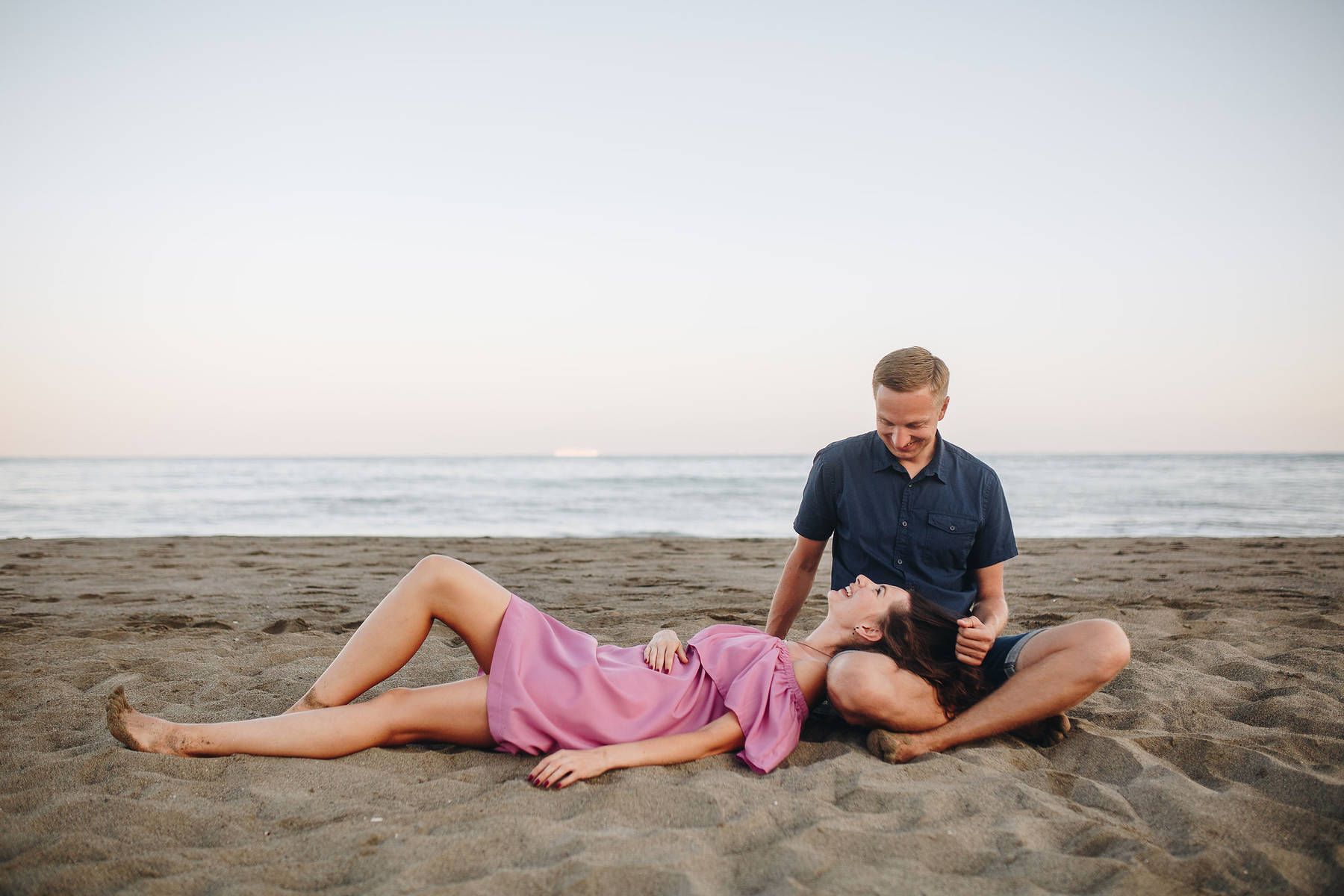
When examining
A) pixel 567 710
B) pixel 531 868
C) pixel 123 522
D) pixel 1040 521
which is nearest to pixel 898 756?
pixel 567 710

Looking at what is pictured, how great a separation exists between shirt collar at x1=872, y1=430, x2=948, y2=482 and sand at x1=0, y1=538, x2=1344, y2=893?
1089 millimetres

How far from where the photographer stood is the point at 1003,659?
3.12 m

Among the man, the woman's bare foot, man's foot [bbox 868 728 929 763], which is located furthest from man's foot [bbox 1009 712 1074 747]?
the woman's bare foot

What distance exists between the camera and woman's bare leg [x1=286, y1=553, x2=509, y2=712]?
275 cm

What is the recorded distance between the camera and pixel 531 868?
1995mm

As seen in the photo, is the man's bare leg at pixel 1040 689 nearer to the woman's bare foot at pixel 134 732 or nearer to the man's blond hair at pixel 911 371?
the man's blond hair at pixel 911 371

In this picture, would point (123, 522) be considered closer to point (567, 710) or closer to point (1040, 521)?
point (567, 710)

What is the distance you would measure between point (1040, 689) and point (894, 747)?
0.59 m

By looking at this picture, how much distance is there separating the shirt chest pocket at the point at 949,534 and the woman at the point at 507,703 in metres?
0.53

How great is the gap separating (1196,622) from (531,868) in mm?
4564

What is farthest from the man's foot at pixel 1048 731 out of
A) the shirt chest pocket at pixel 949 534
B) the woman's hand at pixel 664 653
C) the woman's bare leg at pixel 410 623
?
the woman's bare leg at pixel 410 623

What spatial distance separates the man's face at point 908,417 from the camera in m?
3.19

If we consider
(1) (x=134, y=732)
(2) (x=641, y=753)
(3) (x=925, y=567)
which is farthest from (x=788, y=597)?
(1) (x=134, y=732)

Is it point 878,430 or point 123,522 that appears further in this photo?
point 123,522
